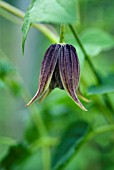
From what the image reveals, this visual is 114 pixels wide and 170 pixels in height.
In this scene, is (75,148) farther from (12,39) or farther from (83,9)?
(12,39)

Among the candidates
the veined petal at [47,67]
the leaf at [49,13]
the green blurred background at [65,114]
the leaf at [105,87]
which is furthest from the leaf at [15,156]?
the leaf at [49,13]

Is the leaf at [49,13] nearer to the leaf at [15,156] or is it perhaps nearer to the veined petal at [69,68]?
the veined petal at [69,68]

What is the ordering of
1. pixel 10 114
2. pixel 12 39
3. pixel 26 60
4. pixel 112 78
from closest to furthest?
pixel 112 78 < pixel 10 114 < pixel 12 39 < pixel 26 60

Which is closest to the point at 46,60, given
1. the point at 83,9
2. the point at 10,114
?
the point at 83,9

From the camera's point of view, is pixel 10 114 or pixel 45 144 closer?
pixel 45 144

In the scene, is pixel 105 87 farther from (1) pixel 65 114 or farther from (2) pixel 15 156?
(1) pixel 65 114

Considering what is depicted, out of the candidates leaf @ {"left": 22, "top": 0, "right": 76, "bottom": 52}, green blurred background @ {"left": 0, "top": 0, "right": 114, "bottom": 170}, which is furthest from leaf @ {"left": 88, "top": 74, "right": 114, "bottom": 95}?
leaf @ {"left": 22, "top": 0, "right": 76, "bottom": 52}
